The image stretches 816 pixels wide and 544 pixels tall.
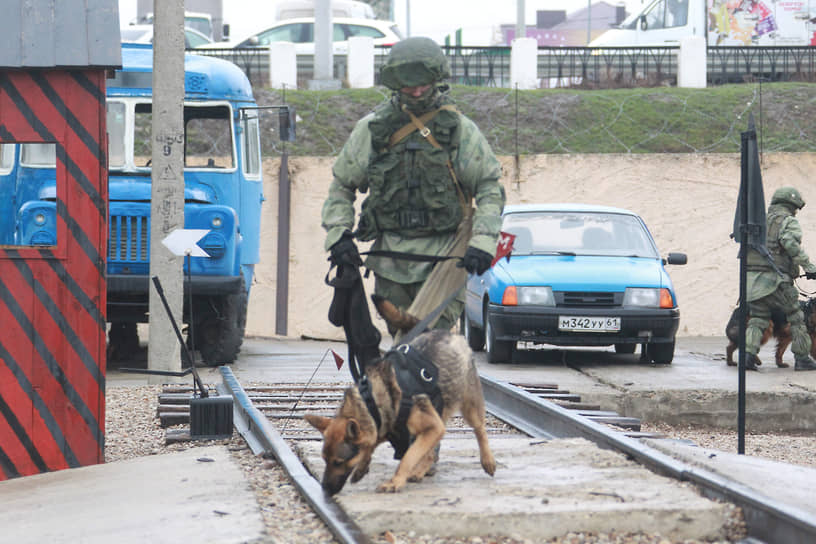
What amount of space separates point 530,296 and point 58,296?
6.31 meters

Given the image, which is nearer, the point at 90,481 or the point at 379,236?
the point at 379,236

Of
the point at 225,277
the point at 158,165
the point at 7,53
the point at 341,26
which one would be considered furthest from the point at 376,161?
the point at 341,26

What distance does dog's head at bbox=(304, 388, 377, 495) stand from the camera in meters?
4.88

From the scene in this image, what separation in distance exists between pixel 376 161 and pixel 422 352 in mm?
1058

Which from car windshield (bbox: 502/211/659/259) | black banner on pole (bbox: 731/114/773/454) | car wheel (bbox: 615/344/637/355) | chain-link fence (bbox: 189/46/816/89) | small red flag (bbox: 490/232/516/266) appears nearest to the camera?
small red flag (bbox: 490/232/516/266)

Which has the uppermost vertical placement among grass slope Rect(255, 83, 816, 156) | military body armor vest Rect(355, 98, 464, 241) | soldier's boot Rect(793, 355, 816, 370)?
grass slope Rect(255, 83, 816, 156)

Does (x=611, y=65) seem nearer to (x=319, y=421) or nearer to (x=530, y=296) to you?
(x=530, y=296)

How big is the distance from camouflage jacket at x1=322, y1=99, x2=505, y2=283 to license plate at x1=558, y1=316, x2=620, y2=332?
6.39m

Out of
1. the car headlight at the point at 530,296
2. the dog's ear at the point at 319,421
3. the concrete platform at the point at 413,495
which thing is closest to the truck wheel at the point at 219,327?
the car headlight at the point at 530,296

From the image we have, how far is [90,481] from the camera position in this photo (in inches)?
244

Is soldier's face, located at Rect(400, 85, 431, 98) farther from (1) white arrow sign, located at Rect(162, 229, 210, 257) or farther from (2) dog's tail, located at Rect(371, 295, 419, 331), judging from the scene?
(1) white arrow sign, located at Rect(162, 229, 210, 257)

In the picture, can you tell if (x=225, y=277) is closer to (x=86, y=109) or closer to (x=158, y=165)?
(x=158, y=165)

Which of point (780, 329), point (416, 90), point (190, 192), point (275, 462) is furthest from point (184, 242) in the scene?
point (780, 329)

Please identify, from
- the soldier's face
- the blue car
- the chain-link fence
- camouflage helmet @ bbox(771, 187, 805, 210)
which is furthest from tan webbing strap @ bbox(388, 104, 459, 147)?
the chain-link fence
